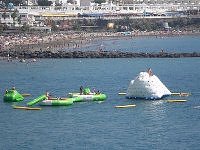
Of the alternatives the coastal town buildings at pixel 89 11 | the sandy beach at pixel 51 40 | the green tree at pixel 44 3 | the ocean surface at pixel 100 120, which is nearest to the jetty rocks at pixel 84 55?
the sandy beach at pixel 51 40

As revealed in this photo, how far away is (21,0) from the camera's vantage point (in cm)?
14712

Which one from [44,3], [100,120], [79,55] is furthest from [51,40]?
[100,120]

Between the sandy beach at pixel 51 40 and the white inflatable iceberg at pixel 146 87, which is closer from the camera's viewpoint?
the white inflatable iceberg at pixel 146 87

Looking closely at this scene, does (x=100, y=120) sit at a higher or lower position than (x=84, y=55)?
higher

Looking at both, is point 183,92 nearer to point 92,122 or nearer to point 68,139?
point 92,122

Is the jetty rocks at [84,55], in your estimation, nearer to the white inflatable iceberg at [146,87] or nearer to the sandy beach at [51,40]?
the sandy beach at [51,40]

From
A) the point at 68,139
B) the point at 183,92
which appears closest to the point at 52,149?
the point at 68,139

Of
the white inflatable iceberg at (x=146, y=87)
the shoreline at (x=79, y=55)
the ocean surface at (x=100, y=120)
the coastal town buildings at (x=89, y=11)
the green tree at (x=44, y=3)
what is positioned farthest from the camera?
the green tree at (x=44, y=3)

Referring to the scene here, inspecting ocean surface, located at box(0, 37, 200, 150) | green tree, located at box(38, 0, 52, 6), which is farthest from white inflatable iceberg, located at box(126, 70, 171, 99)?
green tree, located at box(38, 0, 52, 6)

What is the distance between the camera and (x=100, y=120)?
40.0 meters

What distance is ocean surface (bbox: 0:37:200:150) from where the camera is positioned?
3506 cm

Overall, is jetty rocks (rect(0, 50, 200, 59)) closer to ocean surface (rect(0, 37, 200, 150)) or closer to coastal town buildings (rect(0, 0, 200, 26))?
ocean surface (rect(0, 37, 200, 150))

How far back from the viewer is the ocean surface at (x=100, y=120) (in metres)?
35.1

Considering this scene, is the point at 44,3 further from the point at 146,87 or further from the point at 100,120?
the point at 100,120
